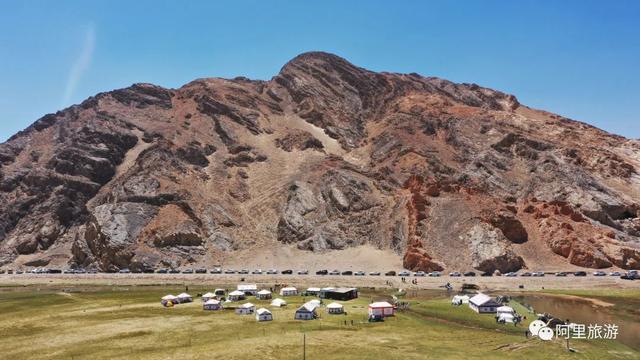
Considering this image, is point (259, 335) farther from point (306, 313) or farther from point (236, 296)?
point (236, 296)

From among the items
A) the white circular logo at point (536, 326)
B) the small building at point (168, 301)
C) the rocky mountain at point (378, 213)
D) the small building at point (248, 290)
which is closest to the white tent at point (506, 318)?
the white circular logo at point (536, 326)

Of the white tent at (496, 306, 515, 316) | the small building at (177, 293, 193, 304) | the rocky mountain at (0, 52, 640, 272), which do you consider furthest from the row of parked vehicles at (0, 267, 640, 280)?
the white tent at (496, 306, 515, 316)

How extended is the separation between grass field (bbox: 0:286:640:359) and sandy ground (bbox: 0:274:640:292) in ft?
89.9

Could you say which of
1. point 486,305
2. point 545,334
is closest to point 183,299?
point 486,305

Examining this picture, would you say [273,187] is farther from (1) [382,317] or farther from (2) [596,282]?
(1) [382,317]

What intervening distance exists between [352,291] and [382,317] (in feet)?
75.4

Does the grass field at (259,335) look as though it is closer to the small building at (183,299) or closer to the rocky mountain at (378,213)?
the small building at (183,299)

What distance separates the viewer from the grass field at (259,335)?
52.8 meters

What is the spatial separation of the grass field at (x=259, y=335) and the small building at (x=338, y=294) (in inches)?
127

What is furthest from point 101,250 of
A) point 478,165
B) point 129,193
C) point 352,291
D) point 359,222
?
point 478,165

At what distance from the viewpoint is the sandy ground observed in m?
111

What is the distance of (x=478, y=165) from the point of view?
614 feet

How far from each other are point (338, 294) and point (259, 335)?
33.8m

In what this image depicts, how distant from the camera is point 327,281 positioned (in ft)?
406
